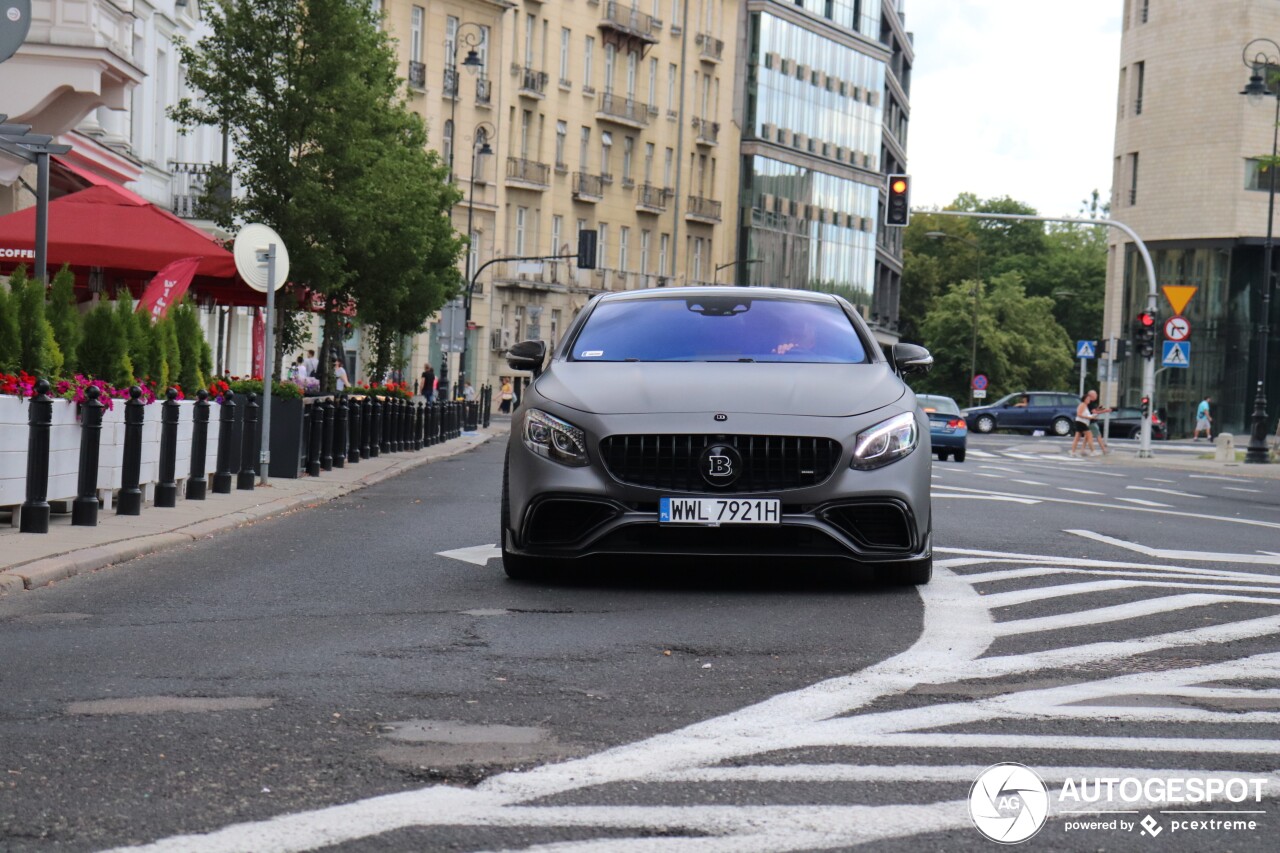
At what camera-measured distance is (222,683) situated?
700cm

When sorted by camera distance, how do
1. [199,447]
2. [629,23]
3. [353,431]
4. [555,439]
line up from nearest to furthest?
1. [555,439]
2. [199,447]
3. [353,431]
4. [629,23]

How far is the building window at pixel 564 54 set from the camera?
85.5 m

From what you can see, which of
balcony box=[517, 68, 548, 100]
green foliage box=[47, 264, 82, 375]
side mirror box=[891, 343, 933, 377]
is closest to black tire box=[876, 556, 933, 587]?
side mirror box=[891, 343, 933, 377]

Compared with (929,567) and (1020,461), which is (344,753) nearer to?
(929,567)

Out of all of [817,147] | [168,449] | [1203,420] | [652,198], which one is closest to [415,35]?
[652,198]

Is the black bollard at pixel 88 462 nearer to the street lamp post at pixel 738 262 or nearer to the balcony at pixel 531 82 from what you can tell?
the balcony at pixel 531 82

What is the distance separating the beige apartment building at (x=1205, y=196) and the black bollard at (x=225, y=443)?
205 ft

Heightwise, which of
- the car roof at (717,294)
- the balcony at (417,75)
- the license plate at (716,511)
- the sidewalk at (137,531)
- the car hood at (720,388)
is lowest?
the sidewalk at (137,531)

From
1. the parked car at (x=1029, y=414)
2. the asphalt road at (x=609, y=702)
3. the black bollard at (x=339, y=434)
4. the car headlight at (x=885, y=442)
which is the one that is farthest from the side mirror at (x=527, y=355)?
the parked car at (x=1029, y=414)

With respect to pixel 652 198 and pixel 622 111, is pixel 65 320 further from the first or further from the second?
pixel 652 198

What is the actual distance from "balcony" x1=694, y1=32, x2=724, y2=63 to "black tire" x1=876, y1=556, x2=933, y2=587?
3400 inches

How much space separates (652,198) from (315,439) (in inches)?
2760

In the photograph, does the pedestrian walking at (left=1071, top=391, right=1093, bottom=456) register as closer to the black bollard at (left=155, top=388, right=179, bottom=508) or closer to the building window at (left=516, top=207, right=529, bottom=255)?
the building window at (left=516, top=207, right=529, bottom=255)

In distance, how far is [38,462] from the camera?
42.9ft
